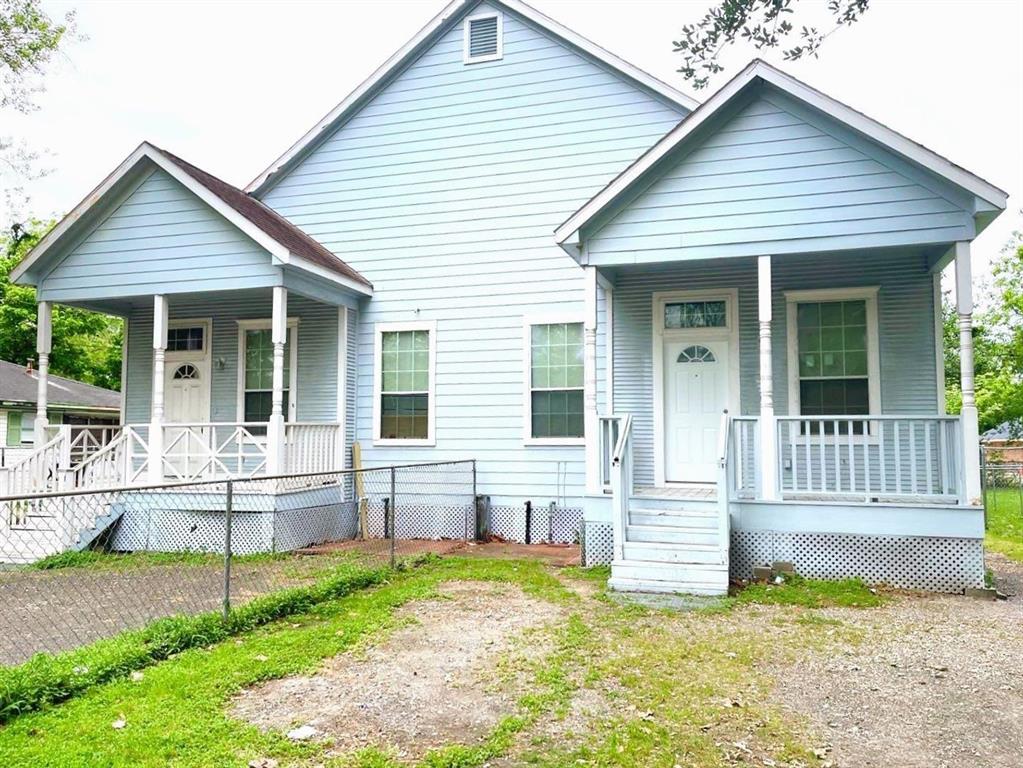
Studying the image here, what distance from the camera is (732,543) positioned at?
7.67m

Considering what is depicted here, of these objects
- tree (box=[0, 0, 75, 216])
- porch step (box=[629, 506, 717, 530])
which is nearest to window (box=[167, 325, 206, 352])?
tree (box=[0, 0, 75, 216])

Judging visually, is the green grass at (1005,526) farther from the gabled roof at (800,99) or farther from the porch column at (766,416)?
the gabled roof at (800,99)

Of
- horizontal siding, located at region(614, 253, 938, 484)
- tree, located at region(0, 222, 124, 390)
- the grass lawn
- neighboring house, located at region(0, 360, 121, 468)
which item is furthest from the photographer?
tree, located at region(0, 222, 124, 390)

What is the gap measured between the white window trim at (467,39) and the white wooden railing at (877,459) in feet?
23.2

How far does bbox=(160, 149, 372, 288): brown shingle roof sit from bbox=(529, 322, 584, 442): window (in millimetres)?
3007

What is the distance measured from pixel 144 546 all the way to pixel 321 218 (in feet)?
18.6

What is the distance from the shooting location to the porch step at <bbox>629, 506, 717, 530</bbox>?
7656 millimetres

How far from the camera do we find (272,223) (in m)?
10.5

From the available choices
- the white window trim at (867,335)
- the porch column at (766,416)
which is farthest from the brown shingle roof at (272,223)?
the white window trim at (867,335)

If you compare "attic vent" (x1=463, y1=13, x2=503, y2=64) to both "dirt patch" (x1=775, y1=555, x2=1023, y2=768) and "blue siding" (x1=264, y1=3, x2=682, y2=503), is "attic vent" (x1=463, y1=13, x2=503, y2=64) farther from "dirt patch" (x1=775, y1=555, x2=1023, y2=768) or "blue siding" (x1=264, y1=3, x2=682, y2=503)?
"dirt patch" (x1=775, y1=555, x2=1023, y2=768)

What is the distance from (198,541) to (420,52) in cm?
815

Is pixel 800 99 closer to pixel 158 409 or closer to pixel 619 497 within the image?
pixel 619 497

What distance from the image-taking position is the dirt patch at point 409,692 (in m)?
3.77

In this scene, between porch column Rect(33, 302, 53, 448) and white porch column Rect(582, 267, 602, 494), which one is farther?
porch column Rect(33, 302, 53, 448)
